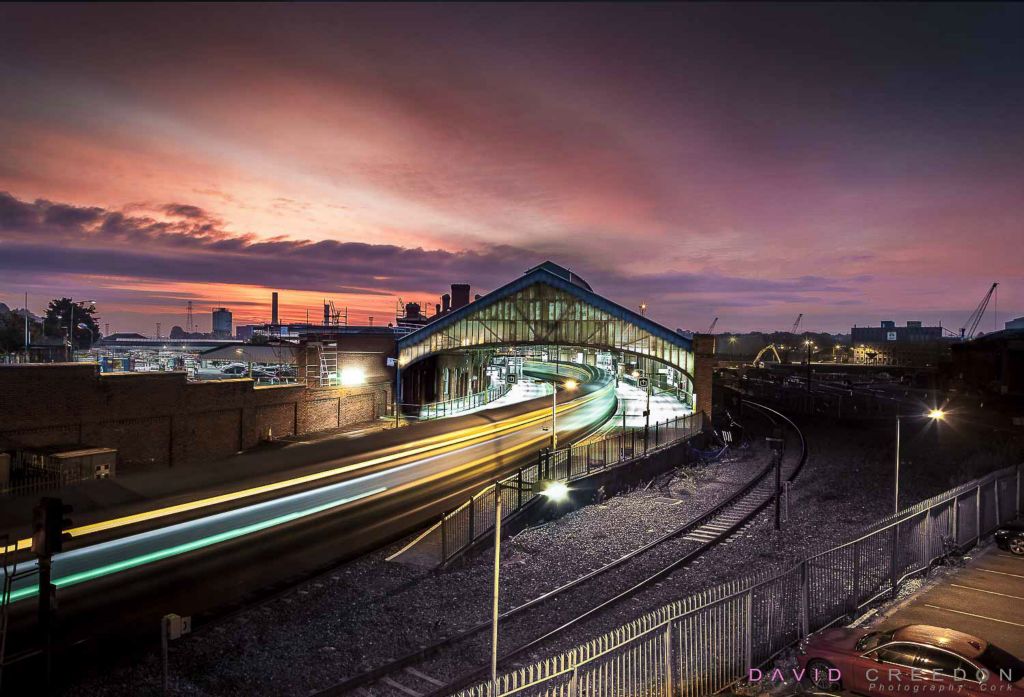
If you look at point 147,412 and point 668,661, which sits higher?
point 147,412

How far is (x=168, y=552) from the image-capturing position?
1599 centimetres

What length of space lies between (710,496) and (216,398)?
89.1ft

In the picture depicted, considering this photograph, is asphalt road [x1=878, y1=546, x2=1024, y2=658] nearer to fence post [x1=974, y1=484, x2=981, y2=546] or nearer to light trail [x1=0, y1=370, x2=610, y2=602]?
fence post [x1=974, y1=484, x2=981, y2=546]

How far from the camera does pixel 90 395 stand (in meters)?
28.4

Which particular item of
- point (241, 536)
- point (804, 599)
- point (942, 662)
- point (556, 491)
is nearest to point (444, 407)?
point (556, 491)

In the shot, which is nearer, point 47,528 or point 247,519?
point 47,528

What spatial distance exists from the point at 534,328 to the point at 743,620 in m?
40.8

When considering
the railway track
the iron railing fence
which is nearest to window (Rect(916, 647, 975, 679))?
the railway track

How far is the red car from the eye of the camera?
901 centimetres

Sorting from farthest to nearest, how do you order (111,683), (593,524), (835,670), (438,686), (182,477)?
(593,524), (182,477), (438,686), (111,683), (835,670)

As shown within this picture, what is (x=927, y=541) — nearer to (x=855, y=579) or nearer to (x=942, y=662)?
(x=855, y=579)

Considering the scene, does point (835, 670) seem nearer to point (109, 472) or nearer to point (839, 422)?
point (109, 472)

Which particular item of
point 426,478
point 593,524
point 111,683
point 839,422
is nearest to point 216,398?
point 426,478

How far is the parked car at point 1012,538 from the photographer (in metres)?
17.0
